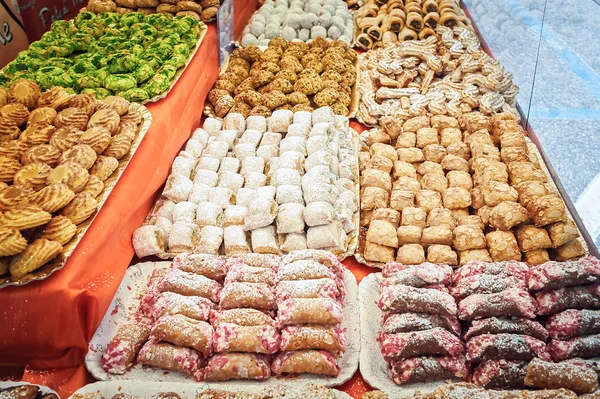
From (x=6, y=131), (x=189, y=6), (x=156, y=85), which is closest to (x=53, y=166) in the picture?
(x=6, y=131)

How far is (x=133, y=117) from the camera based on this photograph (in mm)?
3482

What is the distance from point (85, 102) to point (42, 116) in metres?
0.27

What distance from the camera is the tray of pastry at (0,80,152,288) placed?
247cm

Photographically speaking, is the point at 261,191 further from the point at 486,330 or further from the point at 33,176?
the point at 486,330

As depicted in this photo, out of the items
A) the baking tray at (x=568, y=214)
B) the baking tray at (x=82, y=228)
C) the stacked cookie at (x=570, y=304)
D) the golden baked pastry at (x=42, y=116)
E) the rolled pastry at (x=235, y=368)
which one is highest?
the golden baked pastry at (x=42, y=116)

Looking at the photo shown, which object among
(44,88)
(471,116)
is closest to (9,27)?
(44,88)

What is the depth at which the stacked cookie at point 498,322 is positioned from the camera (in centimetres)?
235

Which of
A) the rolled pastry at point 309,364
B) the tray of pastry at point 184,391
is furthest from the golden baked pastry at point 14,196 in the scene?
the rolled pastry at point 309,364

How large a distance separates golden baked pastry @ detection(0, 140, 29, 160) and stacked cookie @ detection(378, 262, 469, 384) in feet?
7.13

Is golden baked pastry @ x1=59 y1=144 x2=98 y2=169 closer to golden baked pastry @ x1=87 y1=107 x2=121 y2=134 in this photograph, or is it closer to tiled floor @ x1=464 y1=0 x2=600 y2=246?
golden baked pastry @ x1=87 y1=107 x2=121 y2=134

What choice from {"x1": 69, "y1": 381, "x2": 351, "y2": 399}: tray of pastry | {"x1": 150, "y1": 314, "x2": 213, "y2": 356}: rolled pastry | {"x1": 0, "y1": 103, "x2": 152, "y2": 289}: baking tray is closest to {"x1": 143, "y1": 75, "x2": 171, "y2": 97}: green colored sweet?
{"x1": 0, "y1": 103, "x2": 152, "y2": 289}: baking tray

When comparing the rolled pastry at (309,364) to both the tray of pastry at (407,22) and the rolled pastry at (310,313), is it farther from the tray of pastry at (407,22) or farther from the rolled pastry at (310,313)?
the tray of pastry at (407,22)

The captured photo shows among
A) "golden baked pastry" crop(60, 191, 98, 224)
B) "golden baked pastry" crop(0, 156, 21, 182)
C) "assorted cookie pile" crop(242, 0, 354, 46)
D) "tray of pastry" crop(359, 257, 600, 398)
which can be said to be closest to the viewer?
"tray of pastry" crop(359, 257, 600, 398)

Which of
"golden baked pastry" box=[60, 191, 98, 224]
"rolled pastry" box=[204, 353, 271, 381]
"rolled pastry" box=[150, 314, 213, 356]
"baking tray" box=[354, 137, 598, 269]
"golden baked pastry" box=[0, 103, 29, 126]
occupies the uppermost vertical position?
"golden baked pastry" box=[0, 103, 29, 126]
